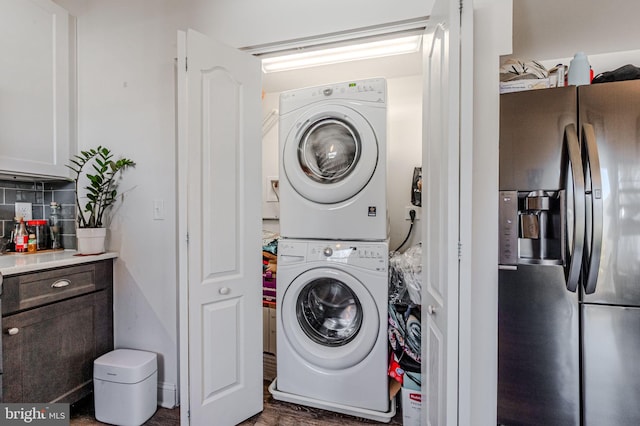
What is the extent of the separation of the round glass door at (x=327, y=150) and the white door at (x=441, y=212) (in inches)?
22.9

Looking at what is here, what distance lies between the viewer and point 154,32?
1832 millimetres

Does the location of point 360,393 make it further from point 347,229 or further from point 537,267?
point 537,267

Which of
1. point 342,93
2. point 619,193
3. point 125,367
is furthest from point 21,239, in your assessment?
point 619,193

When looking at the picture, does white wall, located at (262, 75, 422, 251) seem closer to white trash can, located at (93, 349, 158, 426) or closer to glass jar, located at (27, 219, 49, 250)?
white trash can, located at (93, 349, 158, 426)

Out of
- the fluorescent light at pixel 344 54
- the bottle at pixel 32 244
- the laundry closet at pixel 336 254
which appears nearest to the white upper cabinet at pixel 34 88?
the bottle at pixel 32 244

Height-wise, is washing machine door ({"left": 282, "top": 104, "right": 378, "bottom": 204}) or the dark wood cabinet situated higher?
washing machine door ({"left": 282, "top": 104, "right": 378, "bottom": 204})

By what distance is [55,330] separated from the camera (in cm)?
159

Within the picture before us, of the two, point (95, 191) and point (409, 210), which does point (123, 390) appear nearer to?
point (95, 191)

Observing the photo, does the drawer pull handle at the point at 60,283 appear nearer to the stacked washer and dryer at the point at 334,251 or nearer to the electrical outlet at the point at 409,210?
the stacked washer and dryer at the point at 334,251

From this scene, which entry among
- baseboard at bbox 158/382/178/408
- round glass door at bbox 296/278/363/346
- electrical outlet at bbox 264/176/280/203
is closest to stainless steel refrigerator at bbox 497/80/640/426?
round glass door at bbox 296/278/363/346

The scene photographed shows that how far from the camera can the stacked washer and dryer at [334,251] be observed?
5.66 ft

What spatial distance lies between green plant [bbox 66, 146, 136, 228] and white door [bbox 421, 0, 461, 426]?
1.72 m

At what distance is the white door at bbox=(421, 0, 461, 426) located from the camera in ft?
3.29

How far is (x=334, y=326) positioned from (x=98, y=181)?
164 centimetres
